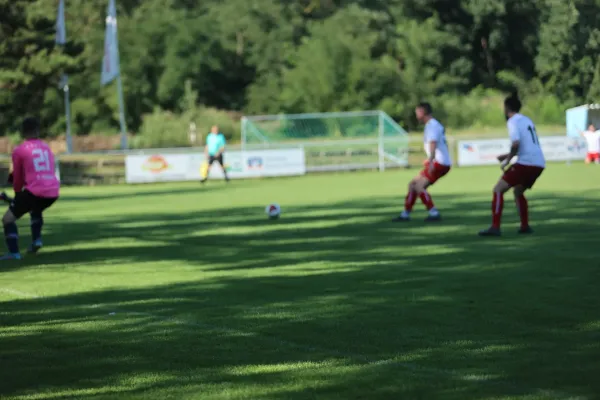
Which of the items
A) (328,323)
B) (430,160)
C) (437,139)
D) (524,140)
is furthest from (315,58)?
(328,323)

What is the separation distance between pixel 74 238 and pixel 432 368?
11948 millimetres

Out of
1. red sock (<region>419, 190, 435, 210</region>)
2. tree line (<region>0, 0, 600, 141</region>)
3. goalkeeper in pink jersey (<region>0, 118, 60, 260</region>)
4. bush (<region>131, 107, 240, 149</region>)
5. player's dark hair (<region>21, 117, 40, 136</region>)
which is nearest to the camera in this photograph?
player's dark hair (<region>21, 117, 40, 136</region>)

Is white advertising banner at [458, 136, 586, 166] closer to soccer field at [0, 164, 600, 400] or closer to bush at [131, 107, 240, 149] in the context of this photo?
bush at [131, 107, 240, 149]

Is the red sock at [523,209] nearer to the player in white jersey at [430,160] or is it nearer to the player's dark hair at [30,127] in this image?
the player in white jersey at [430,160]

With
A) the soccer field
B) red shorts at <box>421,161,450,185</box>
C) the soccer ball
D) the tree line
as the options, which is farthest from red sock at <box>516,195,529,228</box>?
the tree line

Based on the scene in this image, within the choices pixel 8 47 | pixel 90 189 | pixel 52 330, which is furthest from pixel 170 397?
pixel 8 47

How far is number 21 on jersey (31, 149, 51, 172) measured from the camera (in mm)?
13945

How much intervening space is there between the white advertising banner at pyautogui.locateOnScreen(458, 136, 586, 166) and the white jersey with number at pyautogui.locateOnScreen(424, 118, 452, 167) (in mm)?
25342

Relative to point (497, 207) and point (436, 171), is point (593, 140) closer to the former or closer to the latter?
point (436, 171)

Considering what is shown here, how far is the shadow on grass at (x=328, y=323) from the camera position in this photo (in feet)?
21.2

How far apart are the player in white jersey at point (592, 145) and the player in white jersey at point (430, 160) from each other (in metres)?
24.2

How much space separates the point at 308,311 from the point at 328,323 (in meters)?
0.69

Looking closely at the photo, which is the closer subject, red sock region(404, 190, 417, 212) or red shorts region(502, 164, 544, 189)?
red shorts region(502, 164, 544, 189)

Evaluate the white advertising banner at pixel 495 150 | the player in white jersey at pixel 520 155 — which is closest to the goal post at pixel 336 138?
the white advertising banner at pixel 495 150
